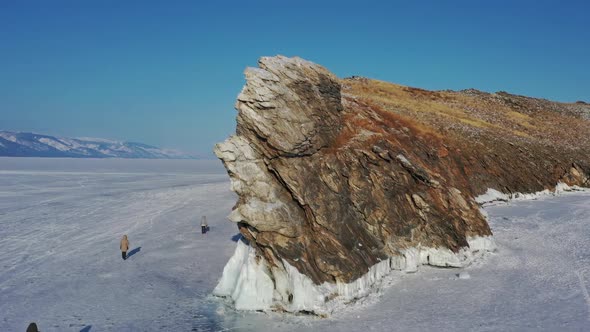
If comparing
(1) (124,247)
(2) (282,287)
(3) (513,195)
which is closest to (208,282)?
(2) (282,287)

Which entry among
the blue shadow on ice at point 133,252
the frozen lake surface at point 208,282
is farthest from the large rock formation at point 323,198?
the blue shadow on ice at point 133,252

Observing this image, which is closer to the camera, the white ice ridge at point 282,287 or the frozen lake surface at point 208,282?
the frozen lake surface at point 208,282

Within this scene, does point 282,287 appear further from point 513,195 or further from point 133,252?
point 513,195

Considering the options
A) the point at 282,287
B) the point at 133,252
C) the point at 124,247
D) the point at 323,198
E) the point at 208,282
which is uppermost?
the point at 323,198

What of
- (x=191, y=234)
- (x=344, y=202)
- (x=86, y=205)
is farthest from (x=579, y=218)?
(x=86, y=205)

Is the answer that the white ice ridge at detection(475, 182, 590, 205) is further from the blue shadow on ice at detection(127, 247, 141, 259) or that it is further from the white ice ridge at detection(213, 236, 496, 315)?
the blue shadow on ice at detection(127, 247, 141, 259)

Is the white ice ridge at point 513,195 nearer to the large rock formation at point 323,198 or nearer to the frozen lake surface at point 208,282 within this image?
the frozen lake surface at point 208,282

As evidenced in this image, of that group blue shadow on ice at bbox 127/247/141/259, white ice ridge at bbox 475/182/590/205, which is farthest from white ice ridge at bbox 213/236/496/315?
white ice ridge at bbox 475/182/590/205
